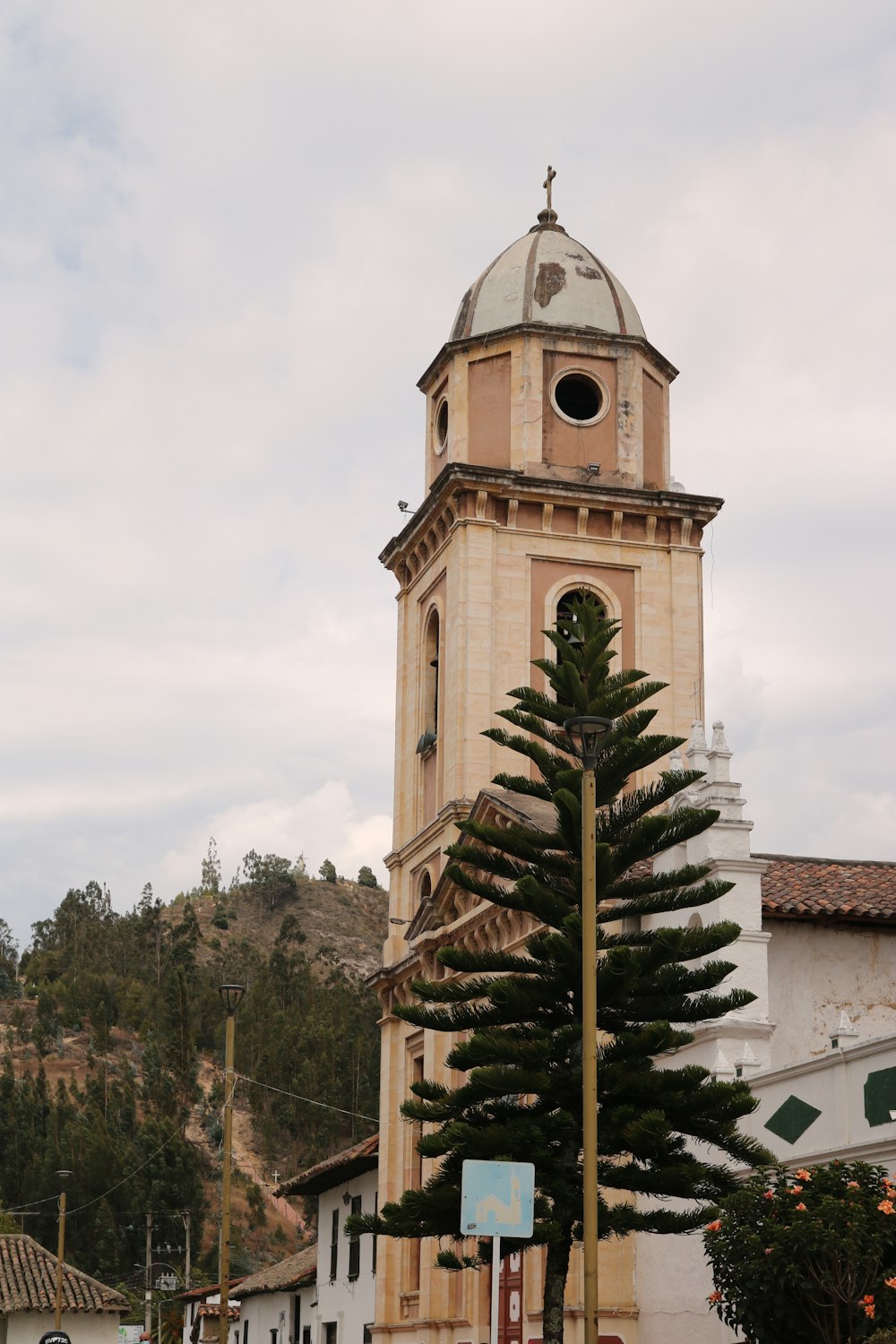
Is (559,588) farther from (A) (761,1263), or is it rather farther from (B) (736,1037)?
(A) (761,1263)

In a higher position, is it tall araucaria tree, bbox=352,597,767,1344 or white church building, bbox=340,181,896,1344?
white church building, bbox=340,181,896,1344

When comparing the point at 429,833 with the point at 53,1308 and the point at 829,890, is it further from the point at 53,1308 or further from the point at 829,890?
the point at 53,1308

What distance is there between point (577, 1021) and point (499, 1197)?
734 cm

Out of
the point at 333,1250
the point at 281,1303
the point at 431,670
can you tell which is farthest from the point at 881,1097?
the point at 281,1303

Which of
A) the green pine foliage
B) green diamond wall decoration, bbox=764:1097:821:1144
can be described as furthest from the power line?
green diamond wall decoration, bbox=764:1097:821:1144

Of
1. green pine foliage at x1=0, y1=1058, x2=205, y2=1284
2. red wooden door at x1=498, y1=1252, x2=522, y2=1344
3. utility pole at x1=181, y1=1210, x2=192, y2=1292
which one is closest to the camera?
red wooden door at x1=498, y1=1252, x2=522, y2=1344

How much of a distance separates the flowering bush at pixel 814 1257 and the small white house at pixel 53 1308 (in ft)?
91.8

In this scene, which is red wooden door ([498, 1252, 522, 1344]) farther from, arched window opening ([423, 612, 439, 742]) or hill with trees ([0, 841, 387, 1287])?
hill with trees ([0, 841, 387, 1287])

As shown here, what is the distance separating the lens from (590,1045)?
13.9 m

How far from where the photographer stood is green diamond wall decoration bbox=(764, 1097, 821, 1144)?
1773 centimetres

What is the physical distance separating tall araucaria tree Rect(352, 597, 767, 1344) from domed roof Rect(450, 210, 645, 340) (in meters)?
13.0

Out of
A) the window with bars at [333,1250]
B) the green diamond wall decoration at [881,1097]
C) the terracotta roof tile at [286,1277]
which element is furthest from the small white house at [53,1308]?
the green diamond wall decoration at [881,1097]

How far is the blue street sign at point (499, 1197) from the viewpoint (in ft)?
37.5

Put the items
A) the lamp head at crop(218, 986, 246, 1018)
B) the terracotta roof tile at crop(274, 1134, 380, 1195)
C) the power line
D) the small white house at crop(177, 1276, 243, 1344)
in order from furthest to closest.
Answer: the power line, the small white house at crop(177, 1276, 243, 1344), the terracotta roof tile at crop(274, 1134, 380, 1195), the lamp head at crop(218, 986, 246, 1018)
